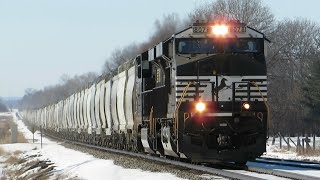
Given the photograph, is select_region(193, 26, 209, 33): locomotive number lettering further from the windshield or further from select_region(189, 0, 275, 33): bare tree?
select_region(189, 0, 275, 33): bare tree

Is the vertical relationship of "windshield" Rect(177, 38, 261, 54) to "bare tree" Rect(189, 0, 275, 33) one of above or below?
below

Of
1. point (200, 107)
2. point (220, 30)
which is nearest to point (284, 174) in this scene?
point (200, 107)

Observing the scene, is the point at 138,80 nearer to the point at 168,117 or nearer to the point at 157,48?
the point at 157,48

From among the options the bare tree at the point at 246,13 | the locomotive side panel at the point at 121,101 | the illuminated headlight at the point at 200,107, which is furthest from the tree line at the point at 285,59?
the illuminated headlight at the point at 200,107

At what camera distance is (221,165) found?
16.7 meters

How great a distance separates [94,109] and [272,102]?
26369 millimetres

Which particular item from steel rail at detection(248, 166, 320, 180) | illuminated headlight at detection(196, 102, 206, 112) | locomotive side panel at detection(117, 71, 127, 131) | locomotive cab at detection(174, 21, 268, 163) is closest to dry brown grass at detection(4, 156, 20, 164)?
locomotive side panel at detection(117, 71, 127, 131)

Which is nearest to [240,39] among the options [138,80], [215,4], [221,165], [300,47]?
[221,165]

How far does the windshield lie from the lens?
A: 15828mm

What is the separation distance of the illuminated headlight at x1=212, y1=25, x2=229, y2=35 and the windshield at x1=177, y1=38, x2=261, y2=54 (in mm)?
215

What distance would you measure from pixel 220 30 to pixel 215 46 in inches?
18.7

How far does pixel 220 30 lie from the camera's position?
15898mm

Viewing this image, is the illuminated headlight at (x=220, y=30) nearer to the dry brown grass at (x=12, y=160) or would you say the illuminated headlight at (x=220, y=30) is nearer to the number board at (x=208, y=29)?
the number board at (x=208, y=29)

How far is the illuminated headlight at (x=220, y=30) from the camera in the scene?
15.9 metres
